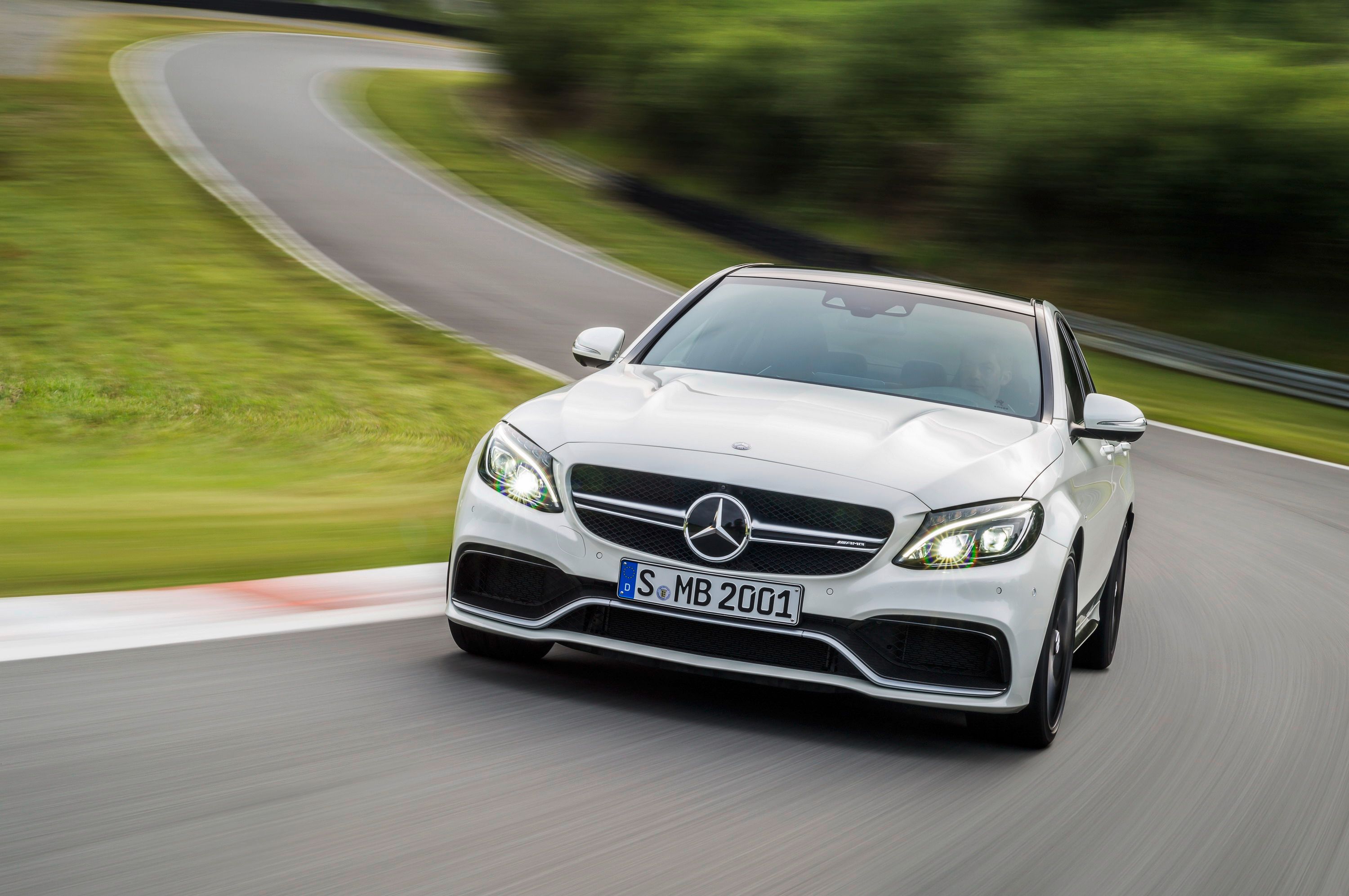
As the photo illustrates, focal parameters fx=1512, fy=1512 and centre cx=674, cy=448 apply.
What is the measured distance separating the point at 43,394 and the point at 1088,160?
56.9ft

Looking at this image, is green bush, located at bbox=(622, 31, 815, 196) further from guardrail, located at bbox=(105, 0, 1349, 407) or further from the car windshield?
the car windshield

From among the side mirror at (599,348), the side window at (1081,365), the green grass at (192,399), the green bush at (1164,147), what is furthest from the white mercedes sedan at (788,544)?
the green bush at (1164,147)

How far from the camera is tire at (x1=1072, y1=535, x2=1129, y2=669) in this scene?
607cm

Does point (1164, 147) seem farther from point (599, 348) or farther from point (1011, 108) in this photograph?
point (599, 348)

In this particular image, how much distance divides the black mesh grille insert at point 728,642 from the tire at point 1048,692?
19.9 inches

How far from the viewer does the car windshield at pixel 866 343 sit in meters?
5.61

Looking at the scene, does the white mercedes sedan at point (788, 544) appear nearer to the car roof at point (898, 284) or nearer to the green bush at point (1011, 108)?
the car roof at point (898, 284)

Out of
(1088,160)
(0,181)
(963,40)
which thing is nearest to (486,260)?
(0,181)

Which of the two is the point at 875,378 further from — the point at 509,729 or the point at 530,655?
the point at 509,729

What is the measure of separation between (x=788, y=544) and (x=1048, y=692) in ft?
3.25

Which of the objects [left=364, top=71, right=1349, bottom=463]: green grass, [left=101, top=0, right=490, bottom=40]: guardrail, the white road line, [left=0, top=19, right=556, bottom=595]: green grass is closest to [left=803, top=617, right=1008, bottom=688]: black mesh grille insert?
[left=0, top=19, right=556, bottom=595]: green grass

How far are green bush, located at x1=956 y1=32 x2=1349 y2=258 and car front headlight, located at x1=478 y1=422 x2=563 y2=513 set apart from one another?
1924cm

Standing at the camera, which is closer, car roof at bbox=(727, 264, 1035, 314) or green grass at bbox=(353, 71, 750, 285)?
car roof at bbox=(727, 264, 1035, 314)

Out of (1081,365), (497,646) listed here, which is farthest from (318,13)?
(497,646)
